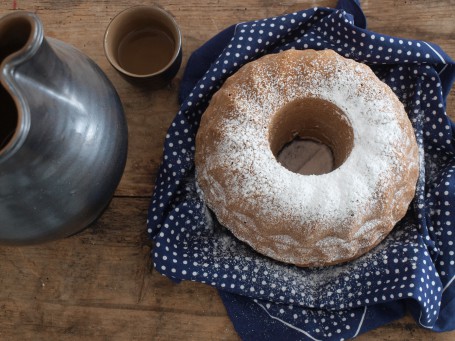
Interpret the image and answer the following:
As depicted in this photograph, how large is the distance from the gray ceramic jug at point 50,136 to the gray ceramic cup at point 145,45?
6.3 inches

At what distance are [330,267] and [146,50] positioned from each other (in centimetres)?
47

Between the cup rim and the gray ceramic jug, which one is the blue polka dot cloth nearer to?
the cup rim

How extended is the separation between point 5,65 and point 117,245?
1.43ft

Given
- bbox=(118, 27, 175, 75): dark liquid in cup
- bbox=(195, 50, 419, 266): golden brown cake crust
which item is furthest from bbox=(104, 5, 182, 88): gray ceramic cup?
bbox=(195, 50, 419, 266): golden brown cake crust

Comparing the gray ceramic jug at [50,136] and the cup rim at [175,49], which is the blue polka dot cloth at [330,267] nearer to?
the cup rim at [175,49]

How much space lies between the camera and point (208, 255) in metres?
0.88

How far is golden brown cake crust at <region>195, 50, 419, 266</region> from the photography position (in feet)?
2.52

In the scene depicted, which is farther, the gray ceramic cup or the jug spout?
the gray ceramic cup

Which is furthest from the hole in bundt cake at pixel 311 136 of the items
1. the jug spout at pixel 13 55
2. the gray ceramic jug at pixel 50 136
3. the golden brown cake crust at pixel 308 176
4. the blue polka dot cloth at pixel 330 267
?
the jug spout at pixel 13 55

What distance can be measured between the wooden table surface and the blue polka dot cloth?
5 cm

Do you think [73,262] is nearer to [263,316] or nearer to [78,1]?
[263,316]

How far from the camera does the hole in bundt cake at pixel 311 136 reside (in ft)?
2.68

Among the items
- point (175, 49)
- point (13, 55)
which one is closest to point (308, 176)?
A: point (175, 49)

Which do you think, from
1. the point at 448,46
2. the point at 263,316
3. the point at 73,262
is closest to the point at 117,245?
the point at 73,262
